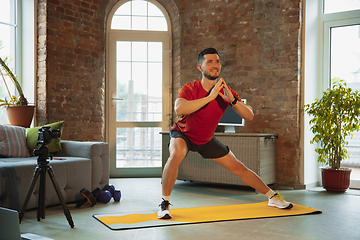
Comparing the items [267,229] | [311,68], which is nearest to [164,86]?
[311,68]

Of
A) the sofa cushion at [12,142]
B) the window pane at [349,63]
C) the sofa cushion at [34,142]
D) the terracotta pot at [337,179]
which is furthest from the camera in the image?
the window pane at [349,63]

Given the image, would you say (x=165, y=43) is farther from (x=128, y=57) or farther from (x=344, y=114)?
(x=344, y=114)

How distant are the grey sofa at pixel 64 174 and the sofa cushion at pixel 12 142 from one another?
17 cm

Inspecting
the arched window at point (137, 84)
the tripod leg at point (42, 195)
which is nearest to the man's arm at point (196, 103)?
the tripod leg at point (42, 195)

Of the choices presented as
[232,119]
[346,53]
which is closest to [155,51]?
[232,119]

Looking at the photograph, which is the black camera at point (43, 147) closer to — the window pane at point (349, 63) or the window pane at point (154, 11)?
the window pane at point (154, 11)

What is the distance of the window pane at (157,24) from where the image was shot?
5559 mm

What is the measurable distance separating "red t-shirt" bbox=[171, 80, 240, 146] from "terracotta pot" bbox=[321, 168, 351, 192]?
6.83ft

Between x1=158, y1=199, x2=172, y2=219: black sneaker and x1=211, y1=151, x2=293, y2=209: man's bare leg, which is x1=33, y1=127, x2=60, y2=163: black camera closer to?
x1=158, y1=199, x2=172, y2=219: black sneaker

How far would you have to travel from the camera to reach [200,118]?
3.03m

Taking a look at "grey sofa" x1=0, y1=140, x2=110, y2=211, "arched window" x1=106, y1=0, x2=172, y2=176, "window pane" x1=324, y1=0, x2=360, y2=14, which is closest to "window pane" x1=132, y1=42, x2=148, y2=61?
"arched window" x1=106, y1=0, x2=172, y2=176

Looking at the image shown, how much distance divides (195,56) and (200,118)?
96.7 inches

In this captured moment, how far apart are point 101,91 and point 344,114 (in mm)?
3347

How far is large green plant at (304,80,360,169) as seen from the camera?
421 centimetres
